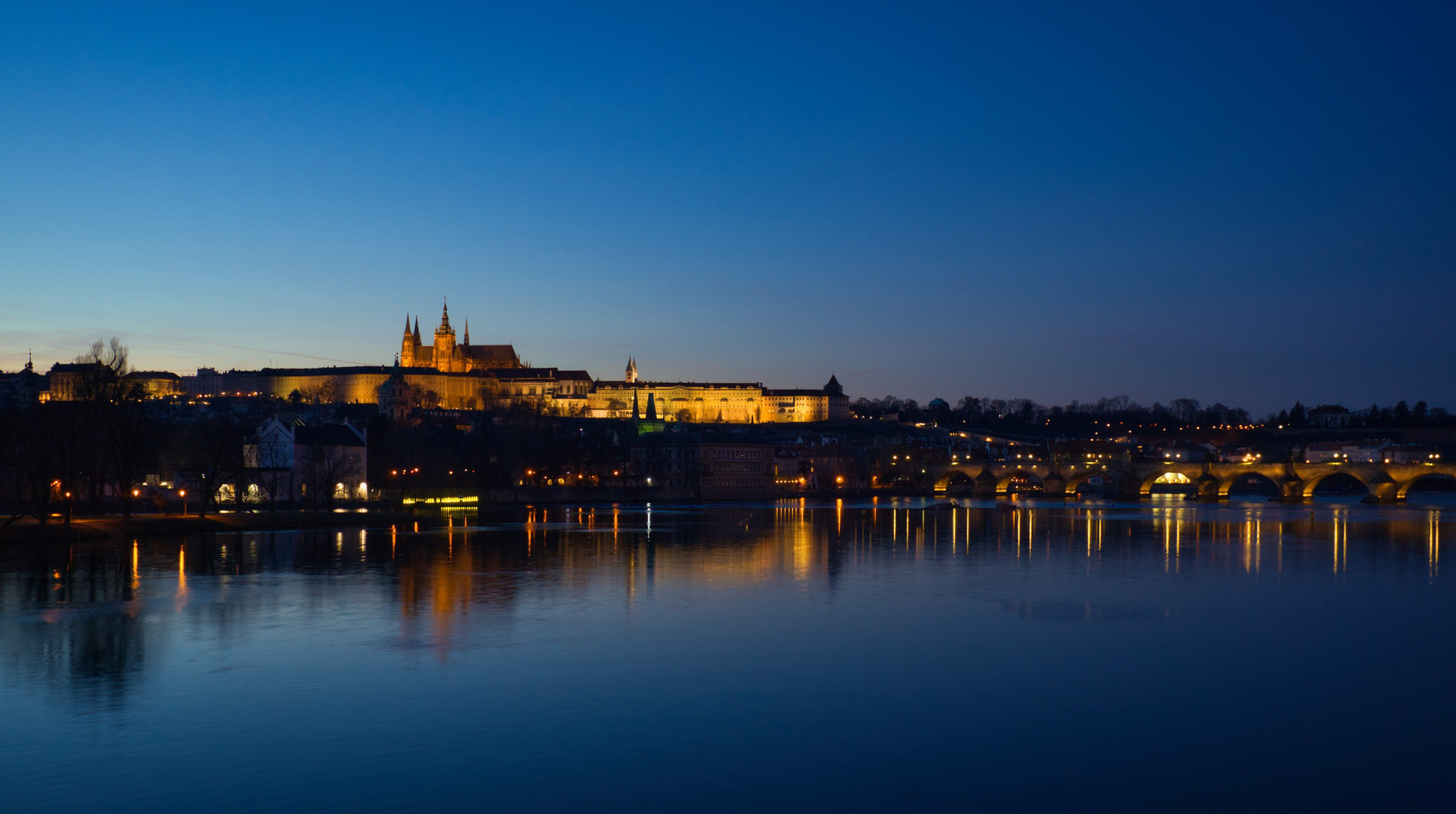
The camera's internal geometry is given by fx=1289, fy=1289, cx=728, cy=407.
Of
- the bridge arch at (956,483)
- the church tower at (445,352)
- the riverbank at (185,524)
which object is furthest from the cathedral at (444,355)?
the riverbank at (185,524)

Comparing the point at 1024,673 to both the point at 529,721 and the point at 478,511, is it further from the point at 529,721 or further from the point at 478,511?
the point at 478,511

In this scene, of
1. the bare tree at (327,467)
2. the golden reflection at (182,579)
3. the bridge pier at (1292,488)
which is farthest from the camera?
the bridge pier at (1292,488)

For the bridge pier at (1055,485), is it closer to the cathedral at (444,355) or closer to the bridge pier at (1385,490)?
the bridge pier at (1385,490)

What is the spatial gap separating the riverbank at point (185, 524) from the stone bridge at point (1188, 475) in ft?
172

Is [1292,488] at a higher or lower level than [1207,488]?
higher

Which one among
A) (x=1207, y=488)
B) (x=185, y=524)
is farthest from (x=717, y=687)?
(x=1207, y=488)

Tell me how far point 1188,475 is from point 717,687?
77.7 metres

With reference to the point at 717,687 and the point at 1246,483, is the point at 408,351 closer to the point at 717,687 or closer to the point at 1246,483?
the point at 1246,483

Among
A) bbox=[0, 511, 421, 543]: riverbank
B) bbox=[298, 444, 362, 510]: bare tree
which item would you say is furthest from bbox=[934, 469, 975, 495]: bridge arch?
bbox=[0, 511, 421, 543]: riverbank

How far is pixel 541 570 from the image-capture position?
26938 mm

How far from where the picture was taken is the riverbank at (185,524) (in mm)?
32500

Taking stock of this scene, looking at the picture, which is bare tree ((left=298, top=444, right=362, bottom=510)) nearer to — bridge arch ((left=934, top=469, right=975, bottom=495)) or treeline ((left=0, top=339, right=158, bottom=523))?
treeline ((left=0, top=339, right=158, bottom=523))

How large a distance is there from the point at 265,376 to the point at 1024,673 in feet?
566

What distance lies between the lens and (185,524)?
126 ft
